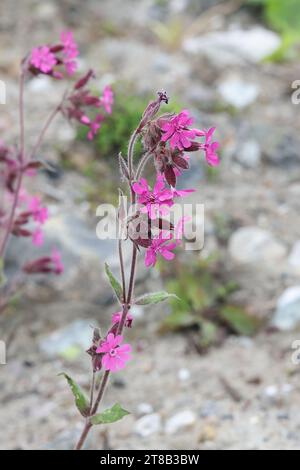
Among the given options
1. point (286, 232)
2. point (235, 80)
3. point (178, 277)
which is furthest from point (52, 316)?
point (235, 80)

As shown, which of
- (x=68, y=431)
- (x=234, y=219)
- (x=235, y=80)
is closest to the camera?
(x=68, y=431)

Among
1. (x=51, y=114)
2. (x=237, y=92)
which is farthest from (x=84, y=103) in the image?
(x=237, y=92)

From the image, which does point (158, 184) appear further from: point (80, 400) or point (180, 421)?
point (180, 421)

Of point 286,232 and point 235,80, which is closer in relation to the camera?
point 286,232

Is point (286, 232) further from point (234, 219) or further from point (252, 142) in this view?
point (252, 142)

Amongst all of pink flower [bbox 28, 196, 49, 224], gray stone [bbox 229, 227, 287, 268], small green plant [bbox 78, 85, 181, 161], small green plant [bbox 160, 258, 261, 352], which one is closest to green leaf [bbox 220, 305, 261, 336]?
small green plant [bbox 160, 258, 261, 352]

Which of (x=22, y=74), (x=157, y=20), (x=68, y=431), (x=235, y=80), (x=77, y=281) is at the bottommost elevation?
(x=68, y=431)
